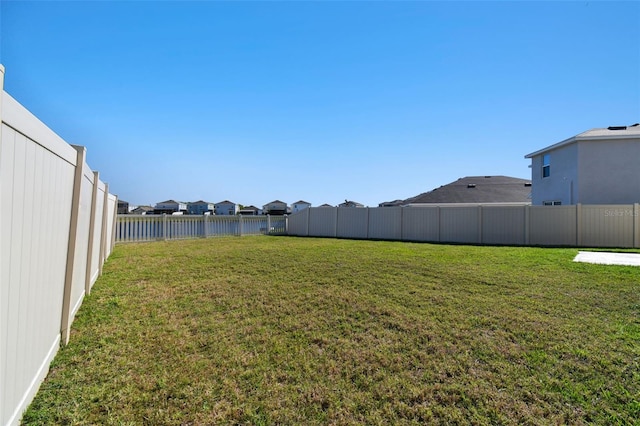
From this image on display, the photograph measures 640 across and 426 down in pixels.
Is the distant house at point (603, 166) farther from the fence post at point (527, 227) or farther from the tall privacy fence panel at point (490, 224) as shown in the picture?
the fence post at point (527, 227)

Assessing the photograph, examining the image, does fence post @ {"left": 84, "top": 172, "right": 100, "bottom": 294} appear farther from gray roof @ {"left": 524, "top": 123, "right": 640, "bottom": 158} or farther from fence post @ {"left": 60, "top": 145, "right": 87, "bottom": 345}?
gray roof @ {"left": 524, "top": 123, "right": 640, "bottom": 158}

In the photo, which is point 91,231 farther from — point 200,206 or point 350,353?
point 200,206

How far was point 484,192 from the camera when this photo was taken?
2222 centimetres

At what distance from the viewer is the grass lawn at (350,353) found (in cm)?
207

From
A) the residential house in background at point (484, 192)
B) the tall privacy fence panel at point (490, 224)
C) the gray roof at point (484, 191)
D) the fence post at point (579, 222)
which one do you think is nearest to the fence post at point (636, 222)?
the tall privacy fence panel at point (490, 224)

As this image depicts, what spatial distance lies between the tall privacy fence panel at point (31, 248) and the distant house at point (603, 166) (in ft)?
57.7

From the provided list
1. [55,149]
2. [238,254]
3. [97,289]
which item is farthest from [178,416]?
[238,254]

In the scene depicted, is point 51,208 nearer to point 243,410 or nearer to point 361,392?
point 243,410

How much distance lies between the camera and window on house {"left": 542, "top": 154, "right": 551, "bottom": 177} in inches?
593

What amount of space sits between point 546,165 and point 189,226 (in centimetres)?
1889

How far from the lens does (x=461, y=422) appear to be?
198 centimetres

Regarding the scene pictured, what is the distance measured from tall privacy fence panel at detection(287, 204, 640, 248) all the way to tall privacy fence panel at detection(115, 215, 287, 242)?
237 cm

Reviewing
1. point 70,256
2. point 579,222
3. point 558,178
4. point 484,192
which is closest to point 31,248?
point 70,256

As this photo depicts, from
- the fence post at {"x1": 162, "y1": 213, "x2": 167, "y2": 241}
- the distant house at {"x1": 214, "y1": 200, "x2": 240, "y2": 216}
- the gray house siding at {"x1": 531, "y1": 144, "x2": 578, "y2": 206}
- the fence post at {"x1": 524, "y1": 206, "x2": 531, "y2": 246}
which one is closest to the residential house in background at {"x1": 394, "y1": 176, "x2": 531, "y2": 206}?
the gray house siding at {"x1": 531, "y1": 144, "x2": 578, "y2": 206}
